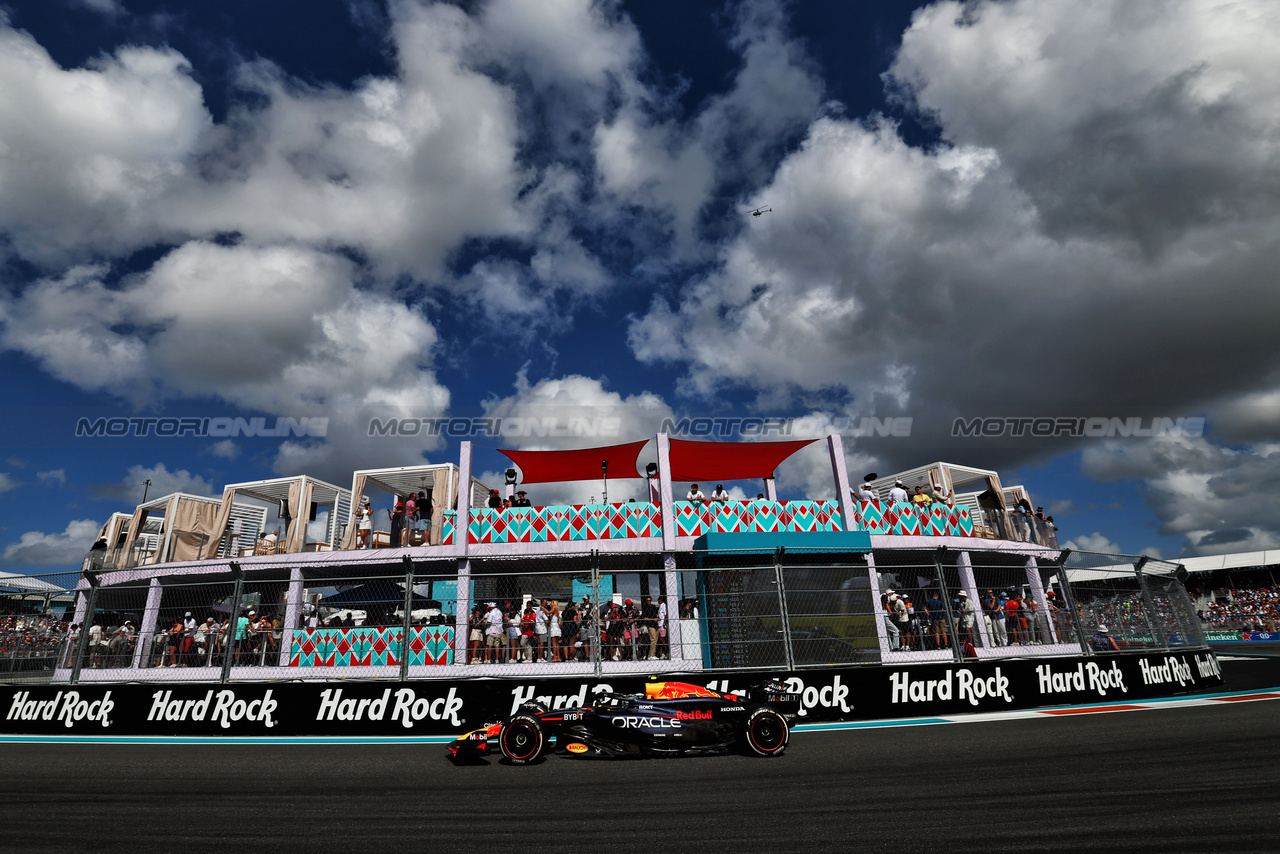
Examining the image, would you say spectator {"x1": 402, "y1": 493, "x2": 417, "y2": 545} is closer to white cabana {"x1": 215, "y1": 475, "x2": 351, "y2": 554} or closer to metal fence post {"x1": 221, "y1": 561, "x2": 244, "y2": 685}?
white cabana {"x1": 215, "y1": 475, "x2": 351, "y2": 554}

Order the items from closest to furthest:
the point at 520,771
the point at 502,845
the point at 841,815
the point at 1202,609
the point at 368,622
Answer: the point at 502,845
the point at 841,815
the point at 520,771
the point at 368,622
the point at 1202,609

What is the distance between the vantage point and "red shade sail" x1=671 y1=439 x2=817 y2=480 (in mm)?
17688

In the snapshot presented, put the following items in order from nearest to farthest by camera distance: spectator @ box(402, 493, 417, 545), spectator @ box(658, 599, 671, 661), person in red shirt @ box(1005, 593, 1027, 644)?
spectator @ box(658, 599, 671, 661), person in red shirt @ box(1005, 593, 1027, 644), spectator @ box(402, 493, 417, 545)

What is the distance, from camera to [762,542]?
14641mm

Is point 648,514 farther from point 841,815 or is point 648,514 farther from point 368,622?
point 841,815

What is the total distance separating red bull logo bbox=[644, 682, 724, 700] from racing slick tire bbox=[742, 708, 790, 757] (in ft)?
1.64

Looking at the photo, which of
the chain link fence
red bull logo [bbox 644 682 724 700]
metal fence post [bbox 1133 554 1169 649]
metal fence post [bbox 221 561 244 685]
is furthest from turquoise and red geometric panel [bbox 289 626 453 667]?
metal fence post [bbox 1133 554 1169 649]

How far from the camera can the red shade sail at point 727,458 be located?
58.0 feet

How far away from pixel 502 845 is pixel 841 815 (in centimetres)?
199

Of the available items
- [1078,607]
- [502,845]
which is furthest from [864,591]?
[502,845]

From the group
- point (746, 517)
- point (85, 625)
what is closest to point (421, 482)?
point (746, 517)

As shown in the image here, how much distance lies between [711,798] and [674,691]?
2.55m

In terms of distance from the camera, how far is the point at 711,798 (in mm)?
4508

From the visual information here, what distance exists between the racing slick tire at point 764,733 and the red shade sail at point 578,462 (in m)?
10.8
